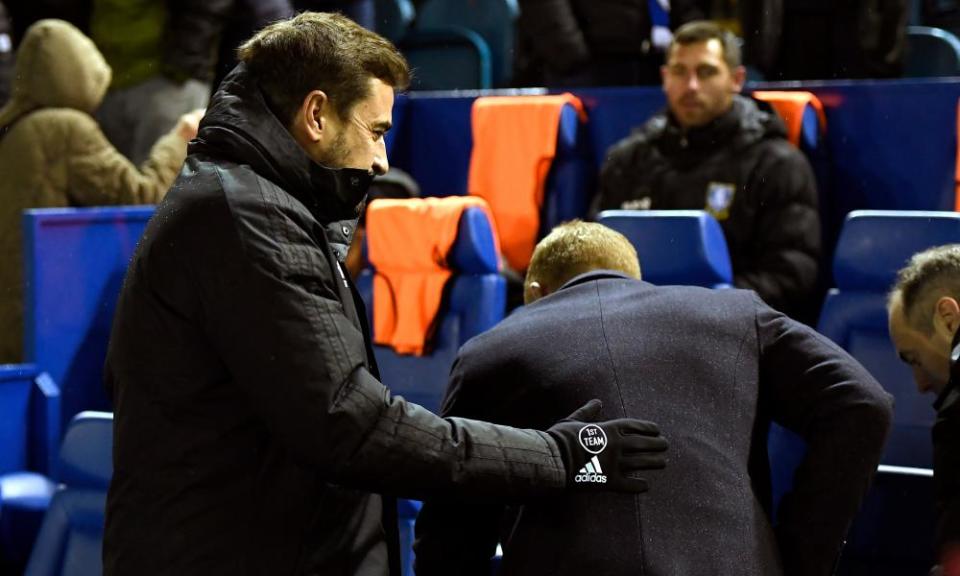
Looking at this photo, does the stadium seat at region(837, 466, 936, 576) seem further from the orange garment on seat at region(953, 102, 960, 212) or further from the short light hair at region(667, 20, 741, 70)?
the short light hair at region(667, 20, 741, 70)

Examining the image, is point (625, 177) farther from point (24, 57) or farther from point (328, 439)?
point (328, 439)

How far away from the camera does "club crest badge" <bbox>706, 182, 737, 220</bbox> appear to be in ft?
14.1

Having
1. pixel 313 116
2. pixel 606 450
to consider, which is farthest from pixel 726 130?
pixel 313 116

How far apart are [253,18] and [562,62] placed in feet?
4.05

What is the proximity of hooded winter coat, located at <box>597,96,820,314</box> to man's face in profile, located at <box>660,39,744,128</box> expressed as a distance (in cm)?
4

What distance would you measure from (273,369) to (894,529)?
1.56 m

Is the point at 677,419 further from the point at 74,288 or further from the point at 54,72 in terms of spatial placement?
the point at 54,72

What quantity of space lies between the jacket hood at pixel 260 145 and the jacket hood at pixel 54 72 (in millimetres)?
2713

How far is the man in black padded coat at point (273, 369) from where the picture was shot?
5.31 ft

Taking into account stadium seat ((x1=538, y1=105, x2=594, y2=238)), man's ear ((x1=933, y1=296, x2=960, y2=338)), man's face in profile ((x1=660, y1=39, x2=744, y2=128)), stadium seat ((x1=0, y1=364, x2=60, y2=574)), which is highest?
man's face in profile ((x1=660, y1=39, x2=744, y2=128))

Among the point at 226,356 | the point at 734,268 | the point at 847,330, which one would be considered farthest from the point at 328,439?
the point at 734,268

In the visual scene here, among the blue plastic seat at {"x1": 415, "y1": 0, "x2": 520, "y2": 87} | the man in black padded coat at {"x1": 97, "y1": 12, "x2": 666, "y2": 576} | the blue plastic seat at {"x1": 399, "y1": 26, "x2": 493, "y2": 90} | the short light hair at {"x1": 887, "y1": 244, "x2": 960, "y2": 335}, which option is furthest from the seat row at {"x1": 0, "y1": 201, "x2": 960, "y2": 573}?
the blue plastic seat at {"x1": 415, "y1": 0, "x2": 520, "y2": 87}

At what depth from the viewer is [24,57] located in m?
4.33

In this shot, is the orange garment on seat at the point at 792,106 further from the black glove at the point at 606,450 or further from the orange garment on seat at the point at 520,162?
the black glove at the point at 606,450
